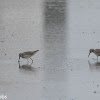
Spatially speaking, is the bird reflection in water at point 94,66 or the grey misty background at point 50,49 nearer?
the grey misty background at point 50,49

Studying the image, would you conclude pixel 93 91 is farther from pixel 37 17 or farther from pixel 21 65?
pixel 37 17

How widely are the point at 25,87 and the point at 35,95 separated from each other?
0.74 meters

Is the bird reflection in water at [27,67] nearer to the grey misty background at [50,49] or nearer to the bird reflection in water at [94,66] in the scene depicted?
the grey misty background at [50,49]

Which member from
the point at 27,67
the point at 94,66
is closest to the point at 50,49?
the point at 27,67

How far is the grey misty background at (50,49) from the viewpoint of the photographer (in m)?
12.5

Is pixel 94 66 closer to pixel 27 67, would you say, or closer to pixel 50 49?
pixel 27 67

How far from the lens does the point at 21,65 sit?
15.1 metres

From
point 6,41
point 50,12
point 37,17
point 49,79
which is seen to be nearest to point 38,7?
point 50,12

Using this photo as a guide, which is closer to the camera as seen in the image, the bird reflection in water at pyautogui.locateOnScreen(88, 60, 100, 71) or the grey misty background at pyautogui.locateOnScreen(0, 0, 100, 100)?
the grey misty background at pyautogui.locateOnScreen(0, 0, 100, 100)

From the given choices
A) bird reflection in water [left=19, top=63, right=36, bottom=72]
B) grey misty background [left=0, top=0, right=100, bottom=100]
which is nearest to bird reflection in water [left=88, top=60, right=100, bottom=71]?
grey misty background [left=0, top=0, right=100, bottom=100]

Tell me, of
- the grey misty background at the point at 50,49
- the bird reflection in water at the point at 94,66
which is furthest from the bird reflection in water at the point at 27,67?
the bird reflection in water at the point at 94,66

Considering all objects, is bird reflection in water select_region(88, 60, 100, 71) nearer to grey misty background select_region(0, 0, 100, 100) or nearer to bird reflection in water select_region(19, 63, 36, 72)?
grey misty background select_region(0, 0, 100, 100)

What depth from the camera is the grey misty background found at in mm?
12547

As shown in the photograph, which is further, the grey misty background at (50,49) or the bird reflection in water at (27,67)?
the bird reflection in water at (27,67)
